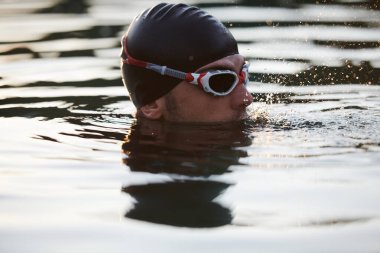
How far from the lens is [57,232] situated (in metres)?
4.11

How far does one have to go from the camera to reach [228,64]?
6.50 meters

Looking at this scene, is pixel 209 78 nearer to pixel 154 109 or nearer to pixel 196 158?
pixel 154 109

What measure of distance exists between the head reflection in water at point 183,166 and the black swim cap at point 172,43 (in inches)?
14.4

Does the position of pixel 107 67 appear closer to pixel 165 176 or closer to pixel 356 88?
pixel 356 88

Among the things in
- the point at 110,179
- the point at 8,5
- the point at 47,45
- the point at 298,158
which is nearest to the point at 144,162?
the point at 110,179

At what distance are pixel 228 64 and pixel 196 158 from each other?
49.1 inches

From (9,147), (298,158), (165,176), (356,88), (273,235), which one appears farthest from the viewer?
(356,88)

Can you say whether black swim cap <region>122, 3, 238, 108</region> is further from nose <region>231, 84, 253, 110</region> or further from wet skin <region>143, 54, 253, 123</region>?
nose <region>231, 84, 253, 110</region>

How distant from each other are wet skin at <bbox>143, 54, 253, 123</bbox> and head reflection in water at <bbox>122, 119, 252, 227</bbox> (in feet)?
0.33

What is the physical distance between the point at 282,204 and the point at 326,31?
700 centimetres

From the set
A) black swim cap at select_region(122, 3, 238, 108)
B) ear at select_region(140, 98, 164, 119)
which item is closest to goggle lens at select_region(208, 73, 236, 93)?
black swim cap at select_region(122, 3, 238, 108)

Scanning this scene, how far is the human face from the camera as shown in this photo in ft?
21.4

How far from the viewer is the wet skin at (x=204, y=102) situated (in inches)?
256

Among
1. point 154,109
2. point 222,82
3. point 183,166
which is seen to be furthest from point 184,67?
point 183,166
